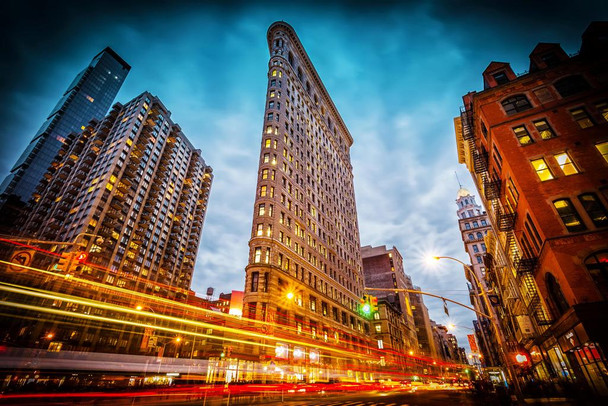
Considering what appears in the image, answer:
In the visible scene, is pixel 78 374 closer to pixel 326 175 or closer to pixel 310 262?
pixel 310 262

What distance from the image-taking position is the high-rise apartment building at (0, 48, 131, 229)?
104 meters

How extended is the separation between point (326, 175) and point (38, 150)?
124056 mm

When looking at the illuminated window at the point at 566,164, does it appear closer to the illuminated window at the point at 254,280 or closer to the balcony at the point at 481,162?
the balcony at the point at 481,162

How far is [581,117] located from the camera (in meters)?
21.0

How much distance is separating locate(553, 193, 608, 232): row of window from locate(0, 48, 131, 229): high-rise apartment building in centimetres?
12058

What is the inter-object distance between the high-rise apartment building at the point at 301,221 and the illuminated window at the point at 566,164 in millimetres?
26193

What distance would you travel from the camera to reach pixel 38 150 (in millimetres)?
115188

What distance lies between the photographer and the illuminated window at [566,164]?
19.1 meters

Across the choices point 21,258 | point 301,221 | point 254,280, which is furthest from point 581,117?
point 301,221

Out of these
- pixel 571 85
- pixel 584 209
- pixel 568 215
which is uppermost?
pixel 571 85

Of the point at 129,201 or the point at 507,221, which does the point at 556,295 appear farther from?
the point at 129,201

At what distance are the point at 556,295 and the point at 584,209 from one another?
6.01 m

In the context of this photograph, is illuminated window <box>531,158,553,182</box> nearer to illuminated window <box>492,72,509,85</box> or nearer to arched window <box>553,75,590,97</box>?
arched window <box>553,75,590,97</box>

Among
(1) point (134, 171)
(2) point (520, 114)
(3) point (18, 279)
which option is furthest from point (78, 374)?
(1) point (134, 171)
